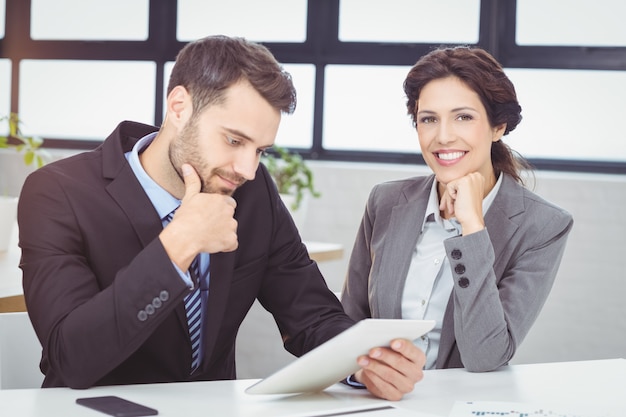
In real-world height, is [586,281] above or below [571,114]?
below

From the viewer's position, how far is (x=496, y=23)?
4234mm

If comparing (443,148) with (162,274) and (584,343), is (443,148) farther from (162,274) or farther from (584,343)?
(584,343)

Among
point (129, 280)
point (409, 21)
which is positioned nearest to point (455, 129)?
point (129, 280)

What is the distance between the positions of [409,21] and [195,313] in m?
3.06

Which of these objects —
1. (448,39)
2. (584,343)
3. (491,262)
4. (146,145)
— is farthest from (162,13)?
(491,262)

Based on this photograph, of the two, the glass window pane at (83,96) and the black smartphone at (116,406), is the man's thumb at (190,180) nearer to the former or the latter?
the black smartphone at (116,406)

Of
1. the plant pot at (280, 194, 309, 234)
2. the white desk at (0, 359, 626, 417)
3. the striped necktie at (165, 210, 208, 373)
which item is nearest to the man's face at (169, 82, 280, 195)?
the striped necktie at (165, 210, 208, 373)

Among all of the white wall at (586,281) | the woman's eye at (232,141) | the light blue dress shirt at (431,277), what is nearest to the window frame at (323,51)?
the white wall at (586,281)

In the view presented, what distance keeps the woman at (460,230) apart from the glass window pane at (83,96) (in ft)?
9.69

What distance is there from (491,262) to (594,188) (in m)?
2.41

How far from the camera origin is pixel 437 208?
215 centimetres

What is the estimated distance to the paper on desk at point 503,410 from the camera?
133 cm

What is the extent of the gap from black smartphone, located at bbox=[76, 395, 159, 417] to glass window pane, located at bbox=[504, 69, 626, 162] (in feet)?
10.8

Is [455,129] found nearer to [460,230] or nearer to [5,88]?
[460,230]
